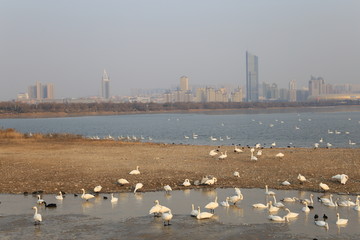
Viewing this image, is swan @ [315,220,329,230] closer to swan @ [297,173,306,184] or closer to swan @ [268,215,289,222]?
swan @ [268,215,289,222]

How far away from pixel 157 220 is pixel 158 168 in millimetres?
9600

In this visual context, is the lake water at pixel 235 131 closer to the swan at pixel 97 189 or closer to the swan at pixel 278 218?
the swan at pixel 97 189

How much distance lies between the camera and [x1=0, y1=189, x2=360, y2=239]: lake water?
14.9 meters

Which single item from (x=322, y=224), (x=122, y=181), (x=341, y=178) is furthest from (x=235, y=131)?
(x=322, y=224)

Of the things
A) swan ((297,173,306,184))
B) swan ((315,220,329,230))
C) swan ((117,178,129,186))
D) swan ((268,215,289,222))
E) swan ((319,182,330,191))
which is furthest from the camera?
swan ((117,178,129,186))

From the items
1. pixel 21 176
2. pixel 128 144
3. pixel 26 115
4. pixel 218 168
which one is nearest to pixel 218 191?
pixel 218 168

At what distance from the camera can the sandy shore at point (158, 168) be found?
22.0 m

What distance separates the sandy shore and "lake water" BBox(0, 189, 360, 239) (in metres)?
1.64

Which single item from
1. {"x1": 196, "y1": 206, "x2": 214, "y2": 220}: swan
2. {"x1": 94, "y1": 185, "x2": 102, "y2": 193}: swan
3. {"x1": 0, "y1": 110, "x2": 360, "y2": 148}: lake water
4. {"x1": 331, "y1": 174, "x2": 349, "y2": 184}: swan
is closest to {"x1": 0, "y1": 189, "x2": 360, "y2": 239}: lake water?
{"x1": 196, "y1": 206, "x2": 214, "y2": 220}: swan

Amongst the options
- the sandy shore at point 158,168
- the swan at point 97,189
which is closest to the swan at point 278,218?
the sandy shore at point 158,168

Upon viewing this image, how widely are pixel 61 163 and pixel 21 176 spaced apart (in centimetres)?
424

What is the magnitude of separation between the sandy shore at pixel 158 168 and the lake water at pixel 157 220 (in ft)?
5.37

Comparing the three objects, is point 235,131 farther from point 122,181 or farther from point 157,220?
point 157,220

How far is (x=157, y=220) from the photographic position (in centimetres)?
1658
